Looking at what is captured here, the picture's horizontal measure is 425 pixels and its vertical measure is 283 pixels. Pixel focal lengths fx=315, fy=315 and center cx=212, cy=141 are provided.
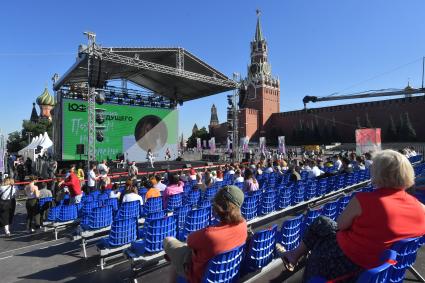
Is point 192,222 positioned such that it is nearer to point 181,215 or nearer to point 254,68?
point 181,215

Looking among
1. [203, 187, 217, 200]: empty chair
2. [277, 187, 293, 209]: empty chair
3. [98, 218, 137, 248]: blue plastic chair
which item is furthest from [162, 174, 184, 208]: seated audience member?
[277, 187, 293, 209]: empty chair

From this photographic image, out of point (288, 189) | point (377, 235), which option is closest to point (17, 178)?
point (288, 189)

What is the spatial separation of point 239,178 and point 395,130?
55756mm

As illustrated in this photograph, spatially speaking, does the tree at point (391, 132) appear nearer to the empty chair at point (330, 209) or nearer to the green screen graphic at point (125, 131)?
the green screen graphic at point (125, 131)

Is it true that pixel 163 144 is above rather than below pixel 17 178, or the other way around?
above

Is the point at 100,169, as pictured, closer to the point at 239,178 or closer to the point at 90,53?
the point at 90,53

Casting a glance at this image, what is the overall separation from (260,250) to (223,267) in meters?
0.71

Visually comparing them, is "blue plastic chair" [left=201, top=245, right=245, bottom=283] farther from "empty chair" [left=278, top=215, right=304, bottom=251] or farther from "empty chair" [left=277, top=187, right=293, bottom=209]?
"empty chair" [left=277, top=187, right=293, bottom=209]

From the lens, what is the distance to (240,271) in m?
3.08

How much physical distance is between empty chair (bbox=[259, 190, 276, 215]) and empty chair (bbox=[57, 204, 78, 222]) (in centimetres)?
415

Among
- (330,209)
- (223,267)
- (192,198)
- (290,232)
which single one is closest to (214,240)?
(223,267)

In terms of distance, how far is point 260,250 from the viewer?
10.3ft

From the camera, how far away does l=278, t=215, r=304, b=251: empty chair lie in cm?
374

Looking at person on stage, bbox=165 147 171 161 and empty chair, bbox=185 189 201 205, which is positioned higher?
person on stage, bbox=165 147 171 161
